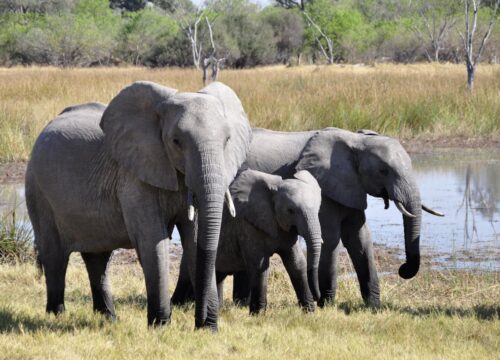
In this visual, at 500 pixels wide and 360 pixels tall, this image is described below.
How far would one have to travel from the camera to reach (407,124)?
67.4ft

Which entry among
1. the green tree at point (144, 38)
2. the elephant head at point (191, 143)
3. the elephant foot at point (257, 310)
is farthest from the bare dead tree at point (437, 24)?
the elephant head at point (191, 143)

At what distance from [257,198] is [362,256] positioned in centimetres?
133

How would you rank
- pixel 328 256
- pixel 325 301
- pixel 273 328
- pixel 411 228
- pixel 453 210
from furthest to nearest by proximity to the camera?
pixel 453 210, pixel 328 256, pixel 325 301, pixel 411 228, pixel 273 328

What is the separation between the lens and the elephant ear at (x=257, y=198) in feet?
27.1

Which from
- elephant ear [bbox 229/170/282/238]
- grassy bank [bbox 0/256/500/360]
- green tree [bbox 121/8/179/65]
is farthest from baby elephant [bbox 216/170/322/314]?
green tree [bbox 121/8/179/65]

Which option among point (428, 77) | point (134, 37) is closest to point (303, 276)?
point (428, 77)

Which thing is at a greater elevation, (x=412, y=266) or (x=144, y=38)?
(x=412, y=266)

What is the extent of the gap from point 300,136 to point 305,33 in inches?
2237

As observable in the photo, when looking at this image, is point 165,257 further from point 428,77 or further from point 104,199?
point 428,77

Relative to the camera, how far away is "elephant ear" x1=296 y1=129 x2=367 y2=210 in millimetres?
9120

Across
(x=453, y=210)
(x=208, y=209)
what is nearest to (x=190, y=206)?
(x=208, y=209)

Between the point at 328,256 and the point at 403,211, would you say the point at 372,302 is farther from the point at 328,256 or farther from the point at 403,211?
the point at 403,211

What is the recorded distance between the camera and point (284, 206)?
26.7 feet

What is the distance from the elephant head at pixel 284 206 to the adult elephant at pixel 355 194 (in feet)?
1.99
